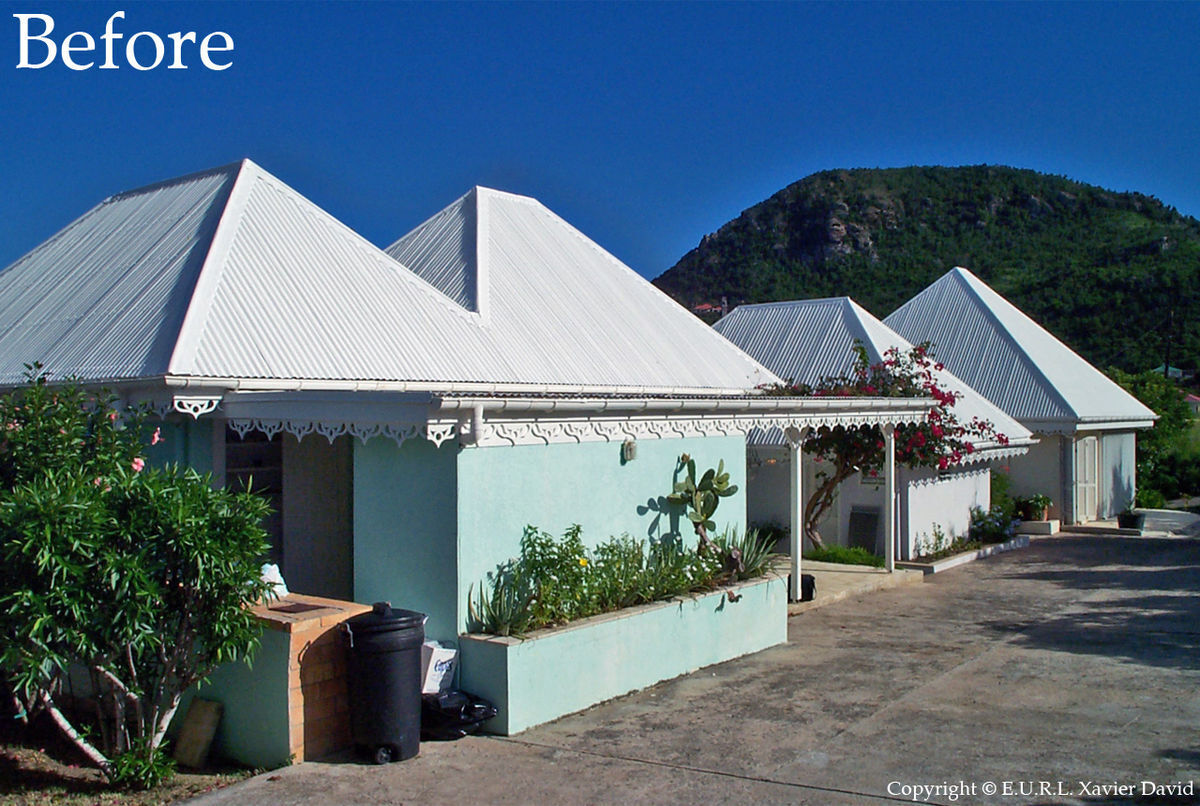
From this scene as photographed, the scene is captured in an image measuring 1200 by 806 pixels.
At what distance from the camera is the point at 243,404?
9164 mm

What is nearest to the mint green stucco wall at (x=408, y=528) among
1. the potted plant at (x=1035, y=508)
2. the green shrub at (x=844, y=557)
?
the green shrub at (x=844, y=557)

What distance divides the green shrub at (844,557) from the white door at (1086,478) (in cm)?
998

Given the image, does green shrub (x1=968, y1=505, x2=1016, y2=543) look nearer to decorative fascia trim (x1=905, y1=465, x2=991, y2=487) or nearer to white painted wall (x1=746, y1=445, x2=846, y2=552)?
decorative fascia trim (x1=905, y1=465, x2=991, y2=487)

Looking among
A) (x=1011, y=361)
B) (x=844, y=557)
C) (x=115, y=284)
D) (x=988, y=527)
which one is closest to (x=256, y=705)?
(x=115, y=284)

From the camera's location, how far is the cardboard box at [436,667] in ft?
26.4

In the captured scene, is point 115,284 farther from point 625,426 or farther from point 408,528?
point 625,426

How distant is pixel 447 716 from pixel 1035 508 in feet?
64.2

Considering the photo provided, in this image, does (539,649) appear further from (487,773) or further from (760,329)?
(760,329)

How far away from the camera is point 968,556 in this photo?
62.6 feet

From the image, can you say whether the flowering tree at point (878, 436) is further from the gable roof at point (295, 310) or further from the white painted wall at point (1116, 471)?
the white painted wall at point (1116, 471)

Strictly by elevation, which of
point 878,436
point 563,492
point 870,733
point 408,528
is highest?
point 878,436

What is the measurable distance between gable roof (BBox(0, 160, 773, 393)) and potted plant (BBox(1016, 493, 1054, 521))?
993 cm

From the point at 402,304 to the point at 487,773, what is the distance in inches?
275

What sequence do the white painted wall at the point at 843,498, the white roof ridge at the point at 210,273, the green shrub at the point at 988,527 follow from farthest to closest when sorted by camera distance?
the green shrub at the point at 988,527, the white painted wall at the point at 843,498, the white roof ridge at the point at 210,273
